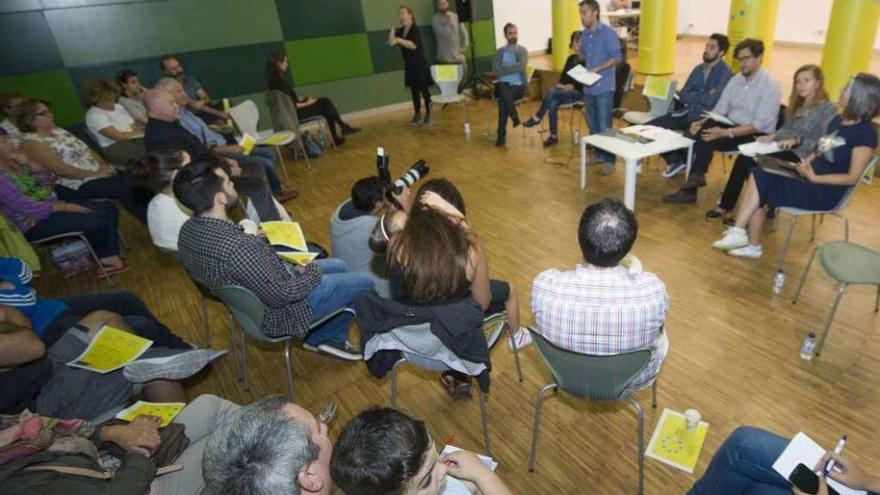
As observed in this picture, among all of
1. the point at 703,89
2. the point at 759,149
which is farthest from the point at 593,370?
the point at 703,89

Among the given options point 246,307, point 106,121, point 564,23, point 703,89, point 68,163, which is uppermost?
point 564,23

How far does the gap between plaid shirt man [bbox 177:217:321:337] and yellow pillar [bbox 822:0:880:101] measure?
5.41 meters

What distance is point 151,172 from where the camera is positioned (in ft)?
9.93

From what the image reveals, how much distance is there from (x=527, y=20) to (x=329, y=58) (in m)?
4.44

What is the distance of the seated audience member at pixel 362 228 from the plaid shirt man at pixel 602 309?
1.20m

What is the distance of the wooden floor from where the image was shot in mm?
2133

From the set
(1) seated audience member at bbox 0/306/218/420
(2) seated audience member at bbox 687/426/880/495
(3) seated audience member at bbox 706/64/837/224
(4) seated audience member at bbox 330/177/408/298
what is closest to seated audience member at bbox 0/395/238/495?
(1) seated audience member at bbox 0/306/218/420

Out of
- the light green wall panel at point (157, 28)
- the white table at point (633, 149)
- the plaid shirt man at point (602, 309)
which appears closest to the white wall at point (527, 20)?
the light green wall panel at point (157, 28)

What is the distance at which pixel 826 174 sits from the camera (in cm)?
298

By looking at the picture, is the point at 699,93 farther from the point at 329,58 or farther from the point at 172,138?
the point at 329,58

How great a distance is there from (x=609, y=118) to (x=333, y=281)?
3992 mm

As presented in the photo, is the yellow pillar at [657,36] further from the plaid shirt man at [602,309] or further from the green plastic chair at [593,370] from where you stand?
the green plastic chair at [593,370]

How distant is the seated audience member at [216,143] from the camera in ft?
14.7

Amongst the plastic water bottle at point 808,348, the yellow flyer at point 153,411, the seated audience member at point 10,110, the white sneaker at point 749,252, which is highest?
the seated audience member at point 10,110
